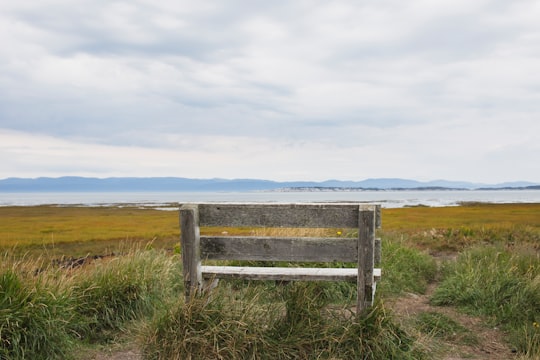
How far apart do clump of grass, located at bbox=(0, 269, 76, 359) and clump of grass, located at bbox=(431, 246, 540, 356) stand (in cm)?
597

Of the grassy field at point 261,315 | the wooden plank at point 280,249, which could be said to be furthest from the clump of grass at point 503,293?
the wooden plank at point 280,249

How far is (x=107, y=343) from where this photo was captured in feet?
21.2

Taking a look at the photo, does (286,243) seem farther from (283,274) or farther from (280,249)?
(283,274)

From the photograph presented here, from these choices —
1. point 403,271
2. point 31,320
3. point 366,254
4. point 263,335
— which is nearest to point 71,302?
point 31,320

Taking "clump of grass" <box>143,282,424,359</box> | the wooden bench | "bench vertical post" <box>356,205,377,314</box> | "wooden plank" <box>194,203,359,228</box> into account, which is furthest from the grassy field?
"wooden plank" <box>194,203,359,228</box>

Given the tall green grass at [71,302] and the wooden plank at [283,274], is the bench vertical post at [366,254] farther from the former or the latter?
the tall green grass at [71,302]

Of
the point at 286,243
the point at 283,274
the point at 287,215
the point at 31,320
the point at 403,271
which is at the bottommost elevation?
the point at 403,271

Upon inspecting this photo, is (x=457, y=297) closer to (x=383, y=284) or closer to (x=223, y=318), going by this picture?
(x=383, y=284)

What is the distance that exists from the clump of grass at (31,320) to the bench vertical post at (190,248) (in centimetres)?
154

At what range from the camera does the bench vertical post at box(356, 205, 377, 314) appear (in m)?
5.26

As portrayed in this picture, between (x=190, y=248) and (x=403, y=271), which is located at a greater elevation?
(x=190, y=248)

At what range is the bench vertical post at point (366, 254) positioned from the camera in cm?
526

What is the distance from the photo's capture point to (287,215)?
538cm

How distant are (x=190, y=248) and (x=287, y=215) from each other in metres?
1.24
